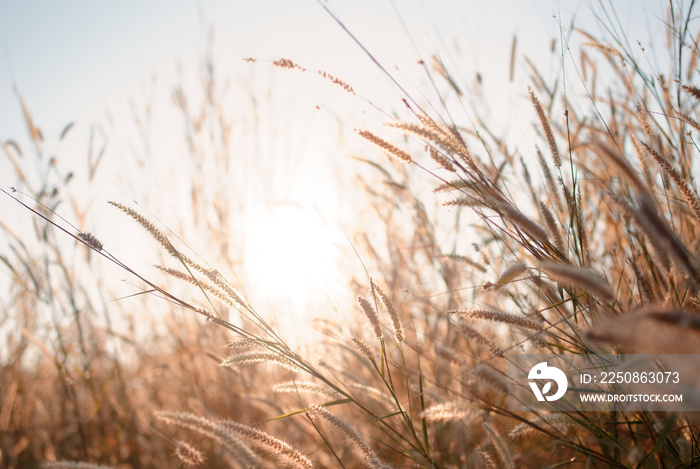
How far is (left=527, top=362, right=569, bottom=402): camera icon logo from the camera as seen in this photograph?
1.00 meters

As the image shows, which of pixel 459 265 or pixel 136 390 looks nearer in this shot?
pixel 459 265

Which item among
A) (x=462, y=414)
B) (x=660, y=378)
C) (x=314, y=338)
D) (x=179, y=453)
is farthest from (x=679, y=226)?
(x=179, y=453)

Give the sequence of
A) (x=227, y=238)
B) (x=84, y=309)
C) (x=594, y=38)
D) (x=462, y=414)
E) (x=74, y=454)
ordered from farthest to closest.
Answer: (x=227, y=238), (x=84, y=309), (x=74, y=454), (x=594, y=38), (x=462, y=414)

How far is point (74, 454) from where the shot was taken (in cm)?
214

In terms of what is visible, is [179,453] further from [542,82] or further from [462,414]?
[542,82]

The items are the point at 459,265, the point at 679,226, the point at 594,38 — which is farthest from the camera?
the point at 459,265

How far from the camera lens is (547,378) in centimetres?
105

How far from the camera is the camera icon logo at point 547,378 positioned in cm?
100

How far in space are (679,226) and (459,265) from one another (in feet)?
2.56

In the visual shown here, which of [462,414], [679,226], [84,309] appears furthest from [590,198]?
[84,309]

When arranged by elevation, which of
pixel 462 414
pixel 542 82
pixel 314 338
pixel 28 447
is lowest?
pixel 28 447

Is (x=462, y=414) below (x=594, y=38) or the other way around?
below

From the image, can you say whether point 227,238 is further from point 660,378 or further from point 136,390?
point 660,378

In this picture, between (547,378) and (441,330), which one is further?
(441,330)
